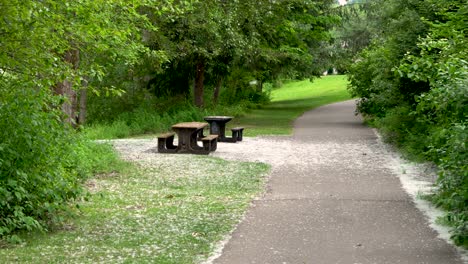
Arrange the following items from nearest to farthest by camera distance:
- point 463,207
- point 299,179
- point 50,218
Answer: point 463,207
point 50,218
point 299,179

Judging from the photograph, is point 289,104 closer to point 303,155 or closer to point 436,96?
point 303,155

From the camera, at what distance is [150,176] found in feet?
46.2

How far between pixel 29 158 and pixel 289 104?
43.8 metres

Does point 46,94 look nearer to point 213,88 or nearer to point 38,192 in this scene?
point 38,192

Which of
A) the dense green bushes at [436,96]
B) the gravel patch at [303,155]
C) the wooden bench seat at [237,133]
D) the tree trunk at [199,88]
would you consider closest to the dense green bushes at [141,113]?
the tree trunk at [199,88]

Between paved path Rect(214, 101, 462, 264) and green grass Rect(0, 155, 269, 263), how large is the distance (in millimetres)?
427

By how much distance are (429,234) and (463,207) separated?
0.88 metres

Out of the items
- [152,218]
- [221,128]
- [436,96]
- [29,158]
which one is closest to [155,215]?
[152,218]

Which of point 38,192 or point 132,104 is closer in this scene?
point 38,192

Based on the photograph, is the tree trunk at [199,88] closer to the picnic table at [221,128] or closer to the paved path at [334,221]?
the picnic table at [221,128]

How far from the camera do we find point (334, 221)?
9.46 metres

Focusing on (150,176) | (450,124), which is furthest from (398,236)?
(150,176)

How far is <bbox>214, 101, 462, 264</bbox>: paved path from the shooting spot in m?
7.52

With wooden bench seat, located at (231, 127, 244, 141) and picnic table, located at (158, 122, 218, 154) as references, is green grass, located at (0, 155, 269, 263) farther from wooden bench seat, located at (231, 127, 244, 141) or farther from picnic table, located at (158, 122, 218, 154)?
wooden bench seat, located at (231, 127, 244, 141)
